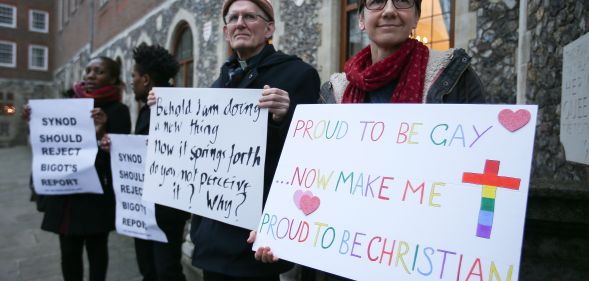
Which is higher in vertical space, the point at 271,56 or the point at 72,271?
the point at 271,56

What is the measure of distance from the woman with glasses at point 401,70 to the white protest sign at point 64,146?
208 cm

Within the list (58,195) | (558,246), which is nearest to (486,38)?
(558,246)

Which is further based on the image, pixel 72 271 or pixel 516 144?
pixel 72 271

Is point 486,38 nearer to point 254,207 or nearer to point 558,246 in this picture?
point 558,246

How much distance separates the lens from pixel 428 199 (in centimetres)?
119

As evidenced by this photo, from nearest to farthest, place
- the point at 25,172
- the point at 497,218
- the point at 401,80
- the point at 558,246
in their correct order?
1. the point at 497,218
2. the point at 401,80
3. the point at 558,246
4. the point at 25,172

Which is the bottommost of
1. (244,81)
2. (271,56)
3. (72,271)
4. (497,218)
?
(72,271)

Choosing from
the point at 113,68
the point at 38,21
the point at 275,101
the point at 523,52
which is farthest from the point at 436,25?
the point at 38,21

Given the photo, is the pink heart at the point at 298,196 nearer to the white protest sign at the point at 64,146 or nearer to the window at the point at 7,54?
the white protest sign at the point at 64,146

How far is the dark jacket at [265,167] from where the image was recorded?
5.72 feet

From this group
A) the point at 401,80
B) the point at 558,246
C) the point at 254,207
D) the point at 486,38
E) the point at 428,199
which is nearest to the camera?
the point at 428,199

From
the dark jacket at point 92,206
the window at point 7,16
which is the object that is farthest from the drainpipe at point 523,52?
the window at point 7,16

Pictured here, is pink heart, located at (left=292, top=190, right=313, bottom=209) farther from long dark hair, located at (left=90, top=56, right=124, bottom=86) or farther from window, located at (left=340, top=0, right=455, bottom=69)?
window, located at (left=340, top=0, right=455, bottom=69)

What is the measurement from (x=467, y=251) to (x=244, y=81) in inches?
47.0
